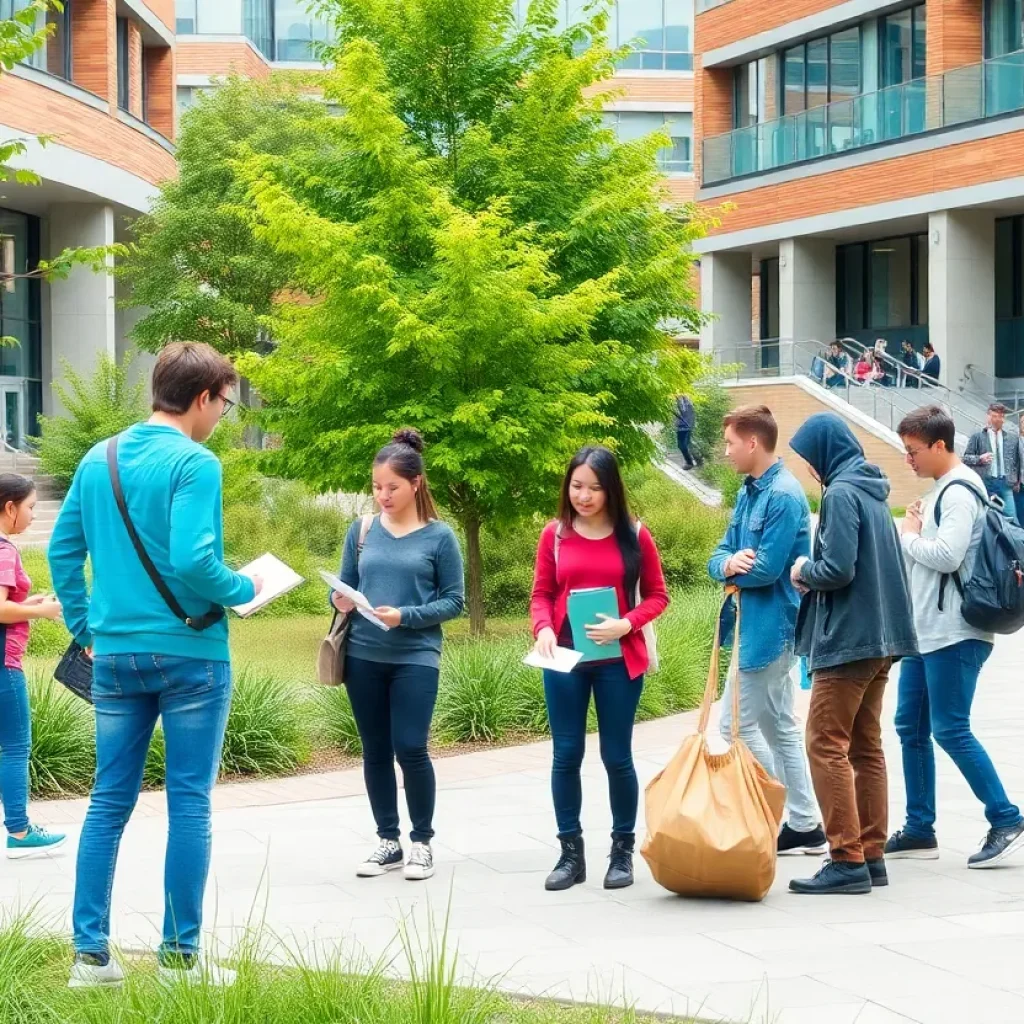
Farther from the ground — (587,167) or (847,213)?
(847,213)

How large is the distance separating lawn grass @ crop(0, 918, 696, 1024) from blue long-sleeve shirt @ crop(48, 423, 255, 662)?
942 mm

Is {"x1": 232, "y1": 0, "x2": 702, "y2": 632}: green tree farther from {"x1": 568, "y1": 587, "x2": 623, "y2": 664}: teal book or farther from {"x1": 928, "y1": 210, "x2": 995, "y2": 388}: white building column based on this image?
{"x1": 928, "y1": 210, "x2": 995, "y2": 388}: white building column

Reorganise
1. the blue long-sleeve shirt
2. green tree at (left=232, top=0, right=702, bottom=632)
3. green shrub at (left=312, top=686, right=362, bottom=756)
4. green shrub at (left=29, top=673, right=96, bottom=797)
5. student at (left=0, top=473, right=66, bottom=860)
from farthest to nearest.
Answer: green tree at (left=232, top=0, right=702, bottom=632)
green shrub at (left=312, top=686, right=362, bottom=756)
green shrub at (left=29, top=673, right=96, bottom=797)
student at (left=0, top=473, right=66, bottom=860)
the blue long-sleeve shirt

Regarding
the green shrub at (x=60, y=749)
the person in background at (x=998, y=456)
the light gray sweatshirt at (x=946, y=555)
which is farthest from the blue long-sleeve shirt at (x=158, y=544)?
the person in background at (x=998, y=456)

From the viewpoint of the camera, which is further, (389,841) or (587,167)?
(587,167)

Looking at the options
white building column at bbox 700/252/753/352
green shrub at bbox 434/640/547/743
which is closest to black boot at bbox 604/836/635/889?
green shrub at bbox 434/640/547/743

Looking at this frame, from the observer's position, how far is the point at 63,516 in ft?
16.9

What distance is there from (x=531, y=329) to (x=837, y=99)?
89.7ft

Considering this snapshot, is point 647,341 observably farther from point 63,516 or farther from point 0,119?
point 0,119

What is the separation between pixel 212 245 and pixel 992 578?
3465 centimetres

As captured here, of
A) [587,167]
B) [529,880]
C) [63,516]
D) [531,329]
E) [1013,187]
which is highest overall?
[1013,187]

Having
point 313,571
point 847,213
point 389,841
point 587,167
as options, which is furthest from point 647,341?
point 847,213

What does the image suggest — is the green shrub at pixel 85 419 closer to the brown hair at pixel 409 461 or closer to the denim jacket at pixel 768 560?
the brown hair at pixel 409 461

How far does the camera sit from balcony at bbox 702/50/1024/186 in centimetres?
3331
